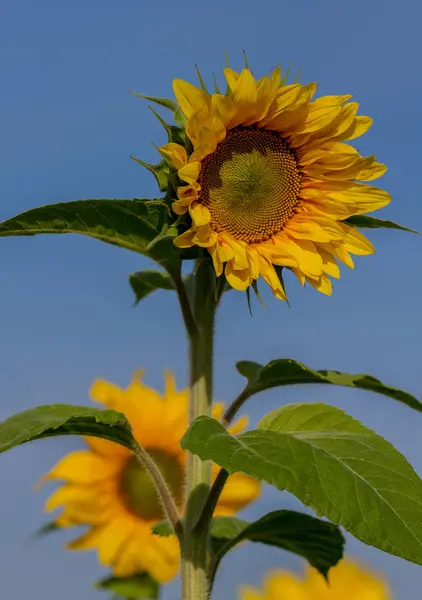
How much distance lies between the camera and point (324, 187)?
9.17ft

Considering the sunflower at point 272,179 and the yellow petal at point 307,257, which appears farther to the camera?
the yellow petal at point 307,257

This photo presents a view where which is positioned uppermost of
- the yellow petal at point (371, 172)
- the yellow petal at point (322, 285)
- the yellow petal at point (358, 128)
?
the yellow petal at point (358, 128)

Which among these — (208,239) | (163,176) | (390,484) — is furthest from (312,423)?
(163,176)

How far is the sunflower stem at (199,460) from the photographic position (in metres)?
2.52

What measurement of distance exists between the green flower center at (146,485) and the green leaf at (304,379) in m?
0.94

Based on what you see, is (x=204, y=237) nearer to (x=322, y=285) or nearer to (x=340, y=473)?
(x=322, y=285)

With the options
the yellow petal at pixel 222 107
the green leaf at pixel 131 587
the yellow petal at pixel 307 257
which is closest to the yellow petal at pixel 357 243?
the yellow petal at pixel 307 257

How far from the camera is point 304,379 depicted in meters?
2.75

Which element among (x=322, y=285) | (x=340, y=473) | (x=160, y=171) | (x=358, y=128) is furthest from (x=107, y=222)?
(x=340, y=473)

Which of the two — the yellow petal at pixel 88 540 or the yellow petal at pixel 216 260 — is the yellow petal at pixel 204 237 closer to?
the yellow petal at pixel 216 260

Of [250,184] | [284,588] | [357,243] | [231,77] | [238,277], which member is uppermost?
[231,77]

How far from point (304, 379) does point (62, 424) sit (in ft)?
2.42

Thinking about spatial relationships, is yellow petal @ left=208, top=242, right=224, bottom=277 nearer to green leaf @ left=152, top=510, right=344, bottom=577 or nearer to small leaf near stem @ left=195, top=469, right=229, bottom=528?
small leaf near stem @ left=195, top=469, right=229, bottom=528

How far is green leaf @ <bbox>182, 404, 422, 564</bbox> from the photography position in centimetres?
212
